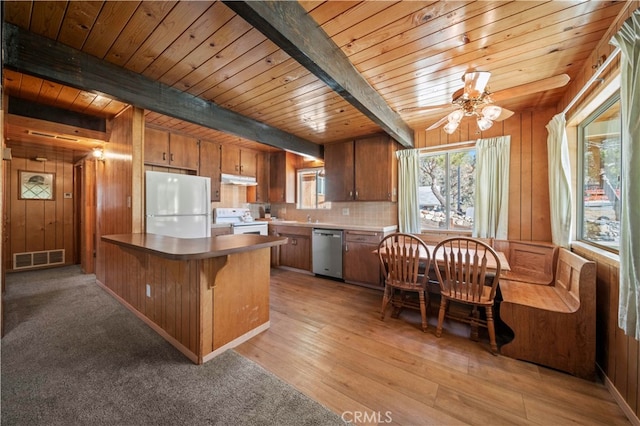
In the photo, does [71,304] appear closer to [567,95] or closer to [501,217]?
[501,217]

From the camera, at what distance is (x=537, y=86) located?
183cm

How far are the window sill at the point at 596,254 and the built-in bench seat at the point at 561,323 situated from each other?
0.28 feet

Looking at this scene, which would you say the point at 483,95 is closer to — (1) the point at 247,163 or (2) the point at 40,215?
(1) the point at 247,163

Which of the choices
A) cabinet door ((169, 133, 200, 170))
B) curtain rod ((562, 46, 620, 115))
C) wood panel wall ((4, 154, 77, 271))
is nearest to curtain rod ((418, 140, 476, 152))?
curtain rod ((562, 46, 620, 115))

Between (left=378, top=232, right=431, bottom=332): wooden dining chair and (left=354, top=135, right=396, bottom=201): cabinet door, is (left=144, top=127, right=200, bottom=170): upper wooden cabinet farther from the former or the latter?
(left=378, top=232, right=431, bottom=332): wooden dining chair

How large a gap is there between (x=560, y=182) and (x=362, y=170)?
2355 mm

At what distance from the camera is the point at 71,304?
2945 millimetres

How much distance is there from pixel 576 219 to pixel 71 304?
5.65 metres

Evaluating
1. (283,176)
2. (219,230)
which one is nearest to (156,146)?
(219,230)

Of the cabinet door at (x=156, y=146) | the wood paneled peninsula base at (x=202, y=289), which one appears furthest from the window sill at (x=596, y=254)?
the cabinet door at (x=156, y=146)

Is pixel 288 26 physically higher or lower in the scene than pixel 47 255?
higher

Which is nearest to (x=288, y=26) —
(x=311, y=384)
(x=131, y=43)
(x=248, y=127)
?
(x=131, y=43)

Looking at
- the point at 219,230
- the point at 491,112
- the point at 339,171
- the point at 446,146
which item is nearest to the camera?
the point at 491,112

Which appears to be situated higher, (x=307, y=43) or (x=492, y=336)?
(x=307, y=43)
